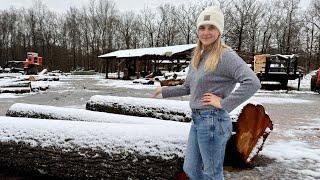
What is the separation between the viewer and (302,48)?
5522cm

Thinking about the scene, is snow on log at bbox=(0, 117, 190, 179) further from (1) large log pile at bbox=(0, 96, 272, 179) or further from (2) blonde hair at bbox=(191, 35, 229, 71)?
(2) blonde hair at bbox=(191, 35, 229, 71)

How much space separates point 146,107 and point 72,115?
1.27 meters

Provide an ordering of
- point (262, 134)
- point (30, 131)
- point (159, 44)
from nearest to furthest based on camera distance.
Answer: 1. point (30, 131)
2. point (262, 134)
3. point (159, 44)

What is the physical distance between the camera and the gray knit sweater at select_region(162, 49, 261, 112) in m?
2.44

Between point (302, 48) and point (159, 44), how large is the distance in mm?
22859

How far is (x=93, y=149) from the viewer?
3918 millimetres

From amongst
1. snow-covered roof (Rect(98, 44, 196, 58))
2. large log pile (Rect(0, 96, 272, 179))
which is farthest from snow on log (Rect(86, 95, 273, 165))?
snow-covered roof (Rect(98, 44, 196, 58))

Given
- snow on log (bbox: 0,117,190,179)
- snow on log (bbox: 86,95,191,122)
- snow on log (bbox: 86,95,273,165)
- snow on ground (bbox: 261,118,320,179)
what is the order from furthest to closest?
1. snow on log (bbox: 86,95,191,122)
2. snow on ground (bbox: 261,118,320,179)
3. snow on log (bbox: 86,95,273,165)
4. snow on log (bbox: 0,117,190,179)

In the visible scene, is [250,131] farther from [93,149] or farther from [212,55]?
[212,55]

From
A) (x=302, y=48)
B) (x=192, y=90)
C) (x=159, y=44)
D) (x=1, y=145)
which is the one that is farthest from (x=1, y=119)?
(x=159, y=44)

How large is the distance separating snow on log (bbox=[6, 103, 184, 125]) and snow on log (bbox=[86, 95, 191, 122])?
0.79m

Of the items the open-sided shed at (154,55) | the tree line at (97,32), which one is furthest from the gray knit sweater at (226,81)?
the tree line at (97,32)

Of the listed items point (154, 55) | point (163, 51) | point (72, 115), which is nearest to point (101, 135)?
point (72, 115)

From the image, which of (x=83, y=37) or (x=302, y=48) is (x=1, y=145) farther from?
(x=83, y=37)
